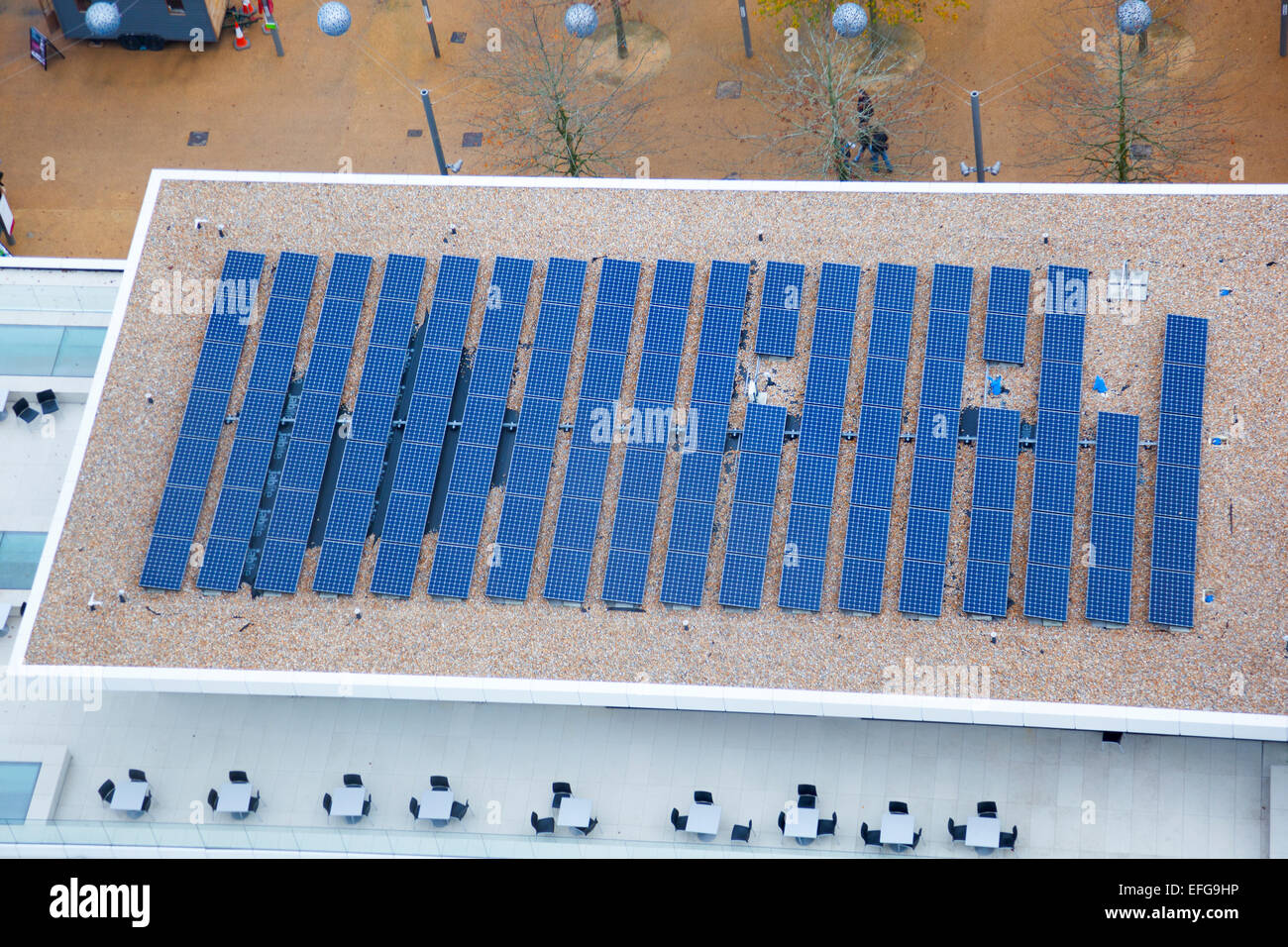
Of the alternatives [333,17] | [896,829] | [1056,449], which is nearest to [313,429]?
[896,829]

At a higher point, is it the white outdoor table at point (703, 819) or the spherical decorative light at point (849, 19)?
the spherical decorative light at point (849, 19)

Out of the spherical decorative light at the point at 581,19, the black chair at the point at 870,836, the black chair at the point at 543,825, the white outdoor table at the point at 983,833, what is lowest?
the black chair at the point at 543,825

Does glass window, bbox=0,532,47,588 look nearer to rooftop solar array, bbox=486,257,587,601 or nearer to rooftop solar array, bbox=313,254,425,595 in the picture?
rooftop solar array, bbox=313,254,425,595

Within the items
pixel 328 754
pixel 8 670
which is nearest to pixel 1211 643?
pixel 328 754

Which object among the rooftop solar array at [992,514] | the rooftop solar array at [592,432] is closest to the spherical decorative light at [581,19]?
Answer: the rooftop solar array at [592,432]

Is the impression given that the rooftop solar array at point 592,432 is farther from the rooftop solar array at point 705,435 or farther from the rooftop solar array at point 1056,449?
the rooftop solar array at point 1056,449

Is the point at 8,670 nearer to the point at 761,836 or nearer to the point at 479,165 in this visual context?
the point at 761,836

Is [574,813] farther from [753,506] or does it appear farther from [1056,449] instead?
[1056,449]

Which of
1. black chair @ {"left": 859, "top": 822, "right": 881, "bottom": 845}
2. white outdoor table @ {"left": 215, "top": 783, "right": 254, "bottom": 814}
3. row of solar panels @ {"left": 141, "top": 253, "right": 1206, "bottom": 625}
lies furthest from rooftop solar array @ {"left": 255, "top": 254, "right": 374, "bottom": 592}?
black chair @ {"left": 859, "top": 822, "right": 881, "bottom": 845}
